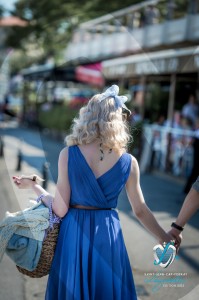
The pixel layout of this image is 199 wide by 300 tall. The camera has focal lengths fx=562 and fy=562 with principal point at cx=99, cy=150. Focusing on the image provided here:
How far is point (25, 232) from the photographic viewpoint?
109 inches

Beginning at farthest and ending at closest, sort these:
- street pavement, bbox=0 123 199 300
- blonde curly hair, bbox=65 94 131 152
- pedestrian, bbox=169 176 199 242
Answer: pedestrian, bbox=169 176 199 242, street pavement, bbox=0 123 199 300, blonde curly hair, bbox=65 94 131 152

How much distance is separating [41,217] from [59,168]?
10.2 inches

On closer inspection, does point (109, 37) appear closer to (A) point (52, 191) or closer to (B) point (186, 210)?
(A) point (52, 191)

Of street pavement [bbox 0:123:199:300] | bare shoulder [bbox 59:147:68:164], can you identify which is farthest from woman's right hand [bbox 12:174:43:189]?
bare shoulder [bbox 59:147:68:164]

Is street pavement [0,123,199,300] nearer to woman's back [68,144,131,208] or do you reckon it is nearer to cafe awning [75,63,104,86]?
woman's back [68,144,131,208]

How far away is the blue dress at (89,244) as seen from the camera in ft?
9.07

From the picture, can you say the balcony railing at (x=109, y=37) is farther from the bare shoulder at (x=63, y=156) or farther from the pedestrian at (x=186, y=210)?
the pedestrian at (x=186, y=210)

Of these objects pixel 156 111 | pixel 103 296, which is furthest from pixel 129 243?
pixel 156 111

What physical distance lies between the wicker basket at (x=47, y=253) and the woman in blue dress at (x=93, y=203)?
28 millimetres

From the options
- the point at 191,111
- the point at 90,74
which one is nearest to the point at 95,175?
the point at 90,74

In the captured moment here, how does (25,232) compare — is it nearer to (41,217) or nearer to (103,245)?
(41,217)

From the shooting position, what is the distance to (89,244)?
9.28 feet

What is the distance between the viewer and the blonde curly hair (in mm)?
2699

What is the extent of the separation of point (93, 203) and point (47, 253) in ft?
1.11
